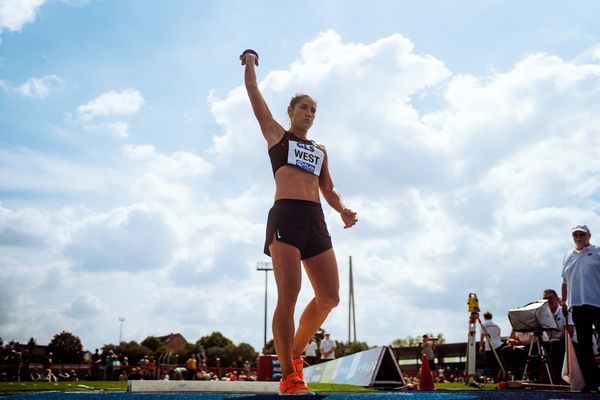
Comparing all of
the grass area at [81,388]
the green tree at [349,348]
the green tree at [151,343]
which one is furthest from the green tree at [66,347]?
the grass area at [81,388]

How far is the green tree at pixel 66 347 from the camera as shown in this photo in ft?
249

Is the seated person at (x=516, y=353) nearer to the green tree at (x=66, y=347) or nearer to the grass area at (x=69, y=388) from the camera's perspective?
the grass area at (x=69, y=388)

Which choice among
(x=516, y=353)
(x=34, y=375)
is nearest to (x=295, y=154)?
(x=516, y=353)

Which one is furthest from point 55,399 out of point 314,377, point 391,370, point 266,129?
point 314,377

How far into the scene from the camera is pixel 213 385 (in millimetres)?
4711

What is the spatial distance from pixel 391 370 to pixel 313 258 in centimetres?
654

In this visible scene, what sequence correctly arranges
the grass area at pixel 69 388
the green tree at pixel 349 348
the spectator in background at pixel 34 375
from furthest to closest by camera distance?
1. the green tree at pixel 349 348
2. the spectator in background at pixel 34 375
3. the grass area at pixel 69 388

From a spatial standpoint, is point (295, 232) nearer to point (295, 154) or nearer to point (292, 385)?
point (295, 154)

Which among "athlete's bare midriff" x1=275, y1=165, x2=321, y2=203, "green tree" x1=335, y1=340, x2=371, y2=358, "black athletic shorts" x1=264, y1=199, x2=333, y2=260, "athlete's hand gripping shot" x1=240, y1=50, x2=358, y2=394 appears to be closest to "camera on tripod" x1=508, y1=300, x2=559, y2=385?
"athlete's hand gripping shot" x1=240, y1=50, x2=358, y2=394

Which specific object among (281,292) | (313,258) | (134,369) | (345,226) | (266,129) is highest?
(266,129)

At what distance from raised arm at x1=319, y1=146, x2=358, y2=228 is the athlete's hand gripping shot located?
6.4 inches

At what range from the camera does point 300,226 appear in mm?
3879

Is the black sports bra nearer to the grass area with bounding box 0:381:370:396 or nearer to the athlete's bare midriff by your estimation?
the athlete's bare midriff

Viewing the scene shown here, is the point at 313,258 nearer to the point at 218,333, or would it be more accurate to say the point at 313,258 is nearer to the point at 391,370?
the point at 391,370
